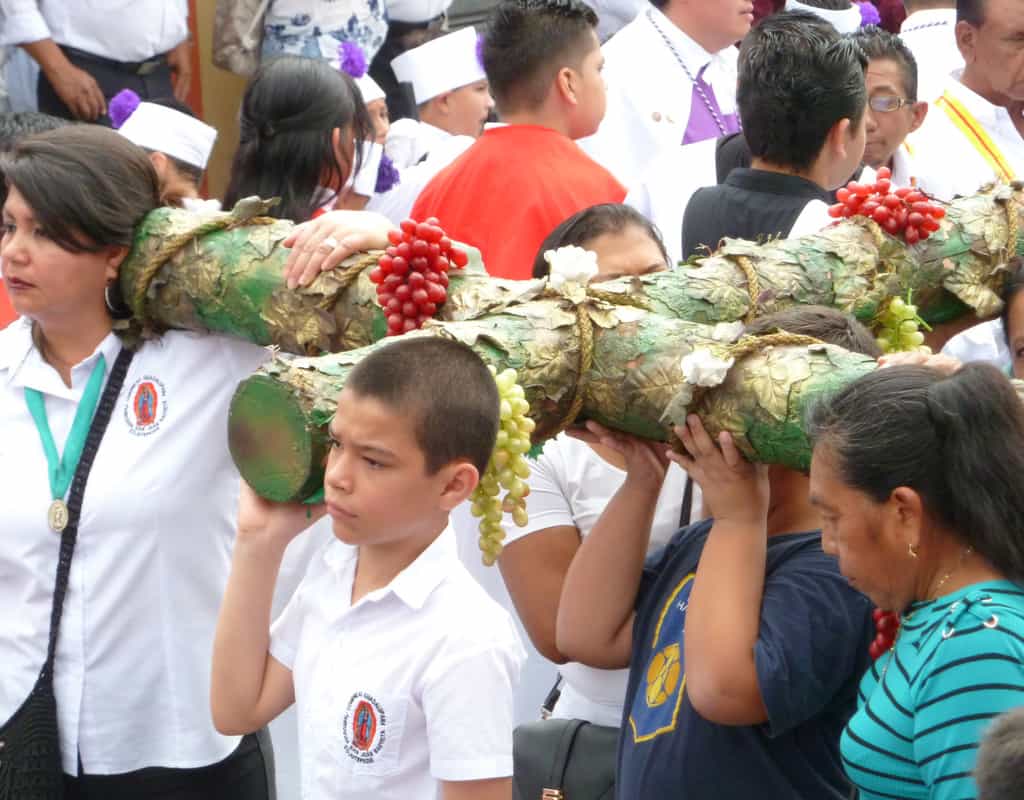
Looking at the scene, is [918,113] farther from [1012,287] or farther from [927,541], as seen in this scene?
[927,541]

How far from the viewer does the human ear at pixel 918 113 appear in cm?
465

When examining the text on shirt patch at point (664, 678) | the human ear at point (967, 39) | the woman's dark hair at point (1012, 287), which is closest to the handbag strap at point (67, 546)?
the text on shirt patch at point (664, 678)

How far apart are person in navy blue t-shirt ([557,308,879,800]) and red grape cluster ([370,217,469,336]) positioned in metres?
0.33

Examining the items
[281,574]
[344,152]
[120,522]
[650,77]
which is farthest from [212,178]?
[120,522]

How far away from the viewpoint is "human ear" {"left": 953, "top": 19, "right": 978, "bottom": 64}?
500 centimetres

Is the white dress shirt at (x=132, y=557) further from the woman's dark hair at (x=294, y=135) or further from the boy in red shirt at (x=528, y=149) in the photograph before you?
the boy in red shirt at (x=528, y=149)

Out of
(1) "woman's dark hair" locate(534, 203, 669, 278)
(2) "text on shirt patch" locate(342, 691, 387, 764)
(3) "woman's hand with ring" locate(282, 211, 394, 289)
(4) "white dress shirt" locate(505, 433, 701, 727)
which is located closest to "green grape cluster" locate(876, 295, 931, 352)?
(4) "white dress shirt" locate(505, 433, 701, 727)

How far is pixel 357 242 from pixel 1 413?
74 centimetres

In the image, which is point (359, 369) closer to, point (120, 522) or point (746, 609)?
point (746, 609)

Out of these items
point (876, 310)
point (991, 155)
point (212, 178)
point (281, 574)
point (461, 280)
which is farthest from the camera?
point (212, 178)

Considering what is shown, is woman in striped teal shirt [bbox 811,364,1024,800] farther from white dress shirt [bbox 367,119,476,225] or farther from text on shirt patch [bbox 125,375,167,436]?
white dress shirt [bbox 367,119,476,225]

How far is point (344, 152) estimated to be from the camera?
3.97 meters

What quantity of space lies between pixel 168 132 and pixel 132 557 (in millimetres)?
2265

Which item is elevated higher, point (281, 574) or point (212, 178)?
point (281, 574)
